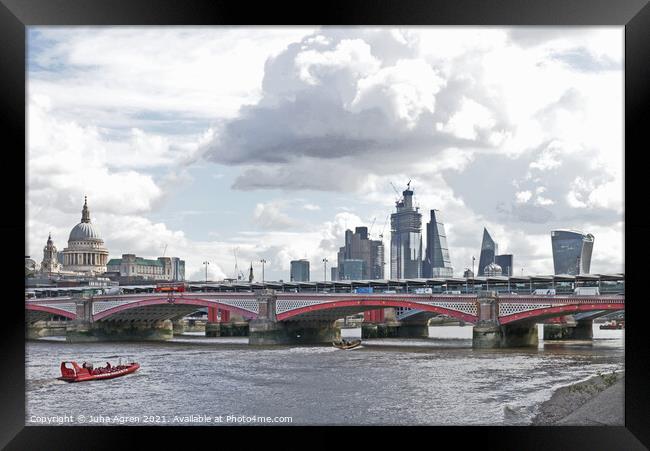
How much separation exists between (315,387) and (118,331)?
22.2m

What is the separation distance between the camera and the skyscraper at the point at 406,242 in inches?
1309

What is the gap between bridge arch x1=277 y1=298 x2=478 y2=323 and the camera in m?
31.6

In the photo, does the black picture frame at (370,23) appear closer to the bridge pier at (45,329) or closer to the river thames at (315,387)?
the river thames at (315,387)

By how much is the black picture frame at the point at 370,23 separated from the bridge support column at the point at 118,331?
1097 inches

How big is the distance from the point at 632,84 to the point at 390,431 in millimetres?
5712

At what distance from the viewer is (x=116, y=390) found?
20.8 metres

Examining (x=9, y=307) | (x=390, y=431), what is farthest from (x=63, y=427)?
(x=390, y=431)

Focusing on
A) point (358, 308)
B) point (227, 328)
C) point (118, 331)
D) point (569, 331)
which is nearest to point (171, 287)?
point (118, 331)

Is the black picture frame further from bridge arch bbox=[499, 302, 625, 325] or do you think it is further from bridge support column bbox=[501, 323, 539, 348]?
bridge support column bbox=[501, 323, 539, 348]

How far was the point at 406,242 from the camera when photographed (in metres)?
37.4

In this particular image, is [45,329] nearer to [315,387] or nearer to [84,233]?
[84,233]

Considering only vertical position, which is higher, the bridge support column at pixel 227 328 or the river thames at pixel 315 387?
the river thames at pixel 315 387

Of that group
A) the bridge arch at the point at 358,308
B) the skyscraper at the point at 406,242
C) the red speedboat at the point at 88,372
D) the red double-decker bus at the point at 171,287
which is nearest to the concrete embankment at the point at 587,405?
the bridge arch at the point at 358,308

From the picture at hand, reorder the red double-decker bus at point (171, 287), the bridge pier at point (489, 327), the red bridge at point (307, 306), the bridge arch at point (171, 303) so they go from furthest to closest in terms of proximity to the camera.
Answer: the red double-decker bus at point (171, 287)
the bridge arch at point (171, 303)
the bridge pier at point (489, 327)
the red bridge at point (307, 306)
